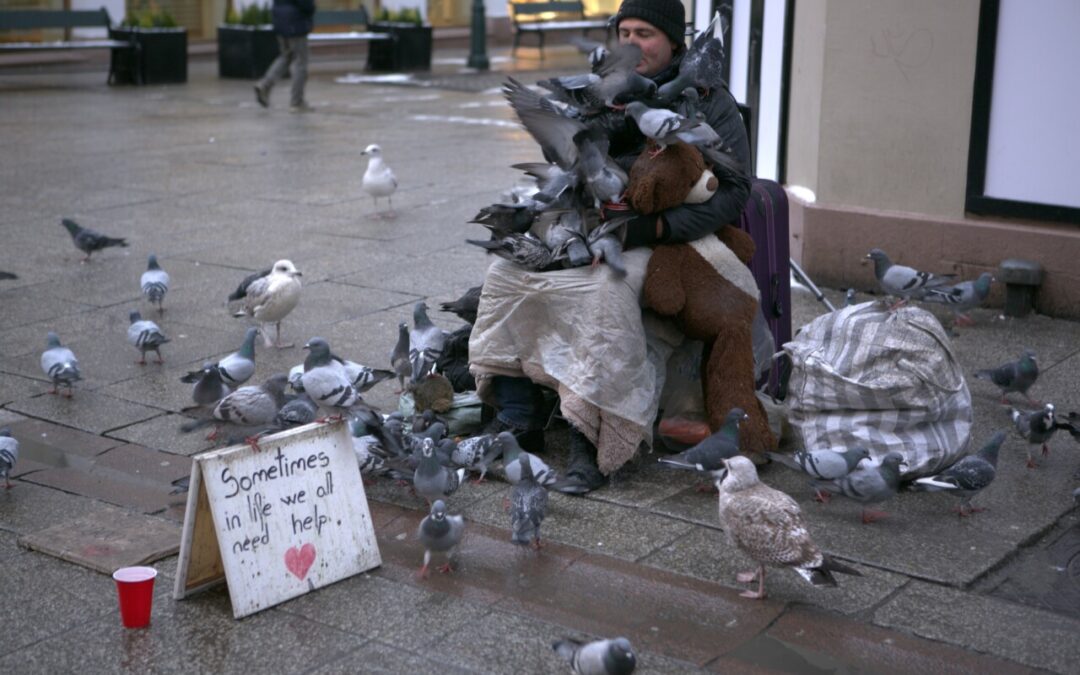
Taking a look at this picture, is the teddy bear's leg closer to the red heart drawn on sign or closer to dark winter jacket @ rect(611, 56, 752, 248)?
dark winter jacket @ rect(611, 56, 752, 248)

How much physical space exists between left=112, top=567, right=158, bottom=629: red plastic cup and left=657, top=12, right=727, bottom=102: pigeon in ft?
9.36

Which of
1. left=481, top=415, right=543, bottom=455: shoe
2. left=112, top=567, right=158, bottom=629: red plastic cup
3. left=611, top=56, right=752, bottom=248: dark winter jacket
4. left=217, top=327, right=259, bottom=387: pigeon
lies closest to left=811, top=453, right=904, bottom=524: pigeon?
left=611, top=56, right=752, bottom=248: dark winter jacket

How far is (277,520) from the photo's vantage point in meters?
4.36

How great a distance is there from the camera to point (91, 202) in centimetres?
1165

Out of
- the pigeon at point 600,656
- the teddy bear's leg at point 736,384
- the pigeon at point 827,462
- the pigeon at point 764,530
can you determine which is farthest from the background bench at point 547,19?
the pigeon at point 600,656

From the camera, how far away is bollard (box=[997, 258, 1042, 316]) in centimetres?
772

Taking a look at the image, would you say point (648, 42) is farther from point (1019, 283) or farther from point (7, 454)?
point (1019, 283)

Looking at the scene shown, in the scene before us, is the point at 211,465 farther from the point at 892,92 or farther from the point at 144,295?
the point at 892,92

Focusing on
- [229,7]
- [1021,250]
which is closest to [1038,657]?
Result: [1021,250]

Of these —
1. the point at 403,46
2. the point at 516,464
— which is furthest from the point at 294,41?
the point at 516,464

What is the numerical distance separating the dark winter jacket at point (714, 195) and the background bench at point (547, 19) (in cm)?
2183

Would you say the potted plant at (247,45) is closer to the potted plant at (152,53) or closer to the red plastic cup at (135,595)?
the potted plant at (152,53)

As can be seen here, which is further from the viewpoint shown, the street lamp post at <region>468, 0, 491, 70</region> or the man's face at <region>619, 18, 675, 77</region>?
the street lamp post at <region>468, 0, 491, 70</region>

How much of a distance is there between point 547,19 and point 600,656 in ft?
89.7
